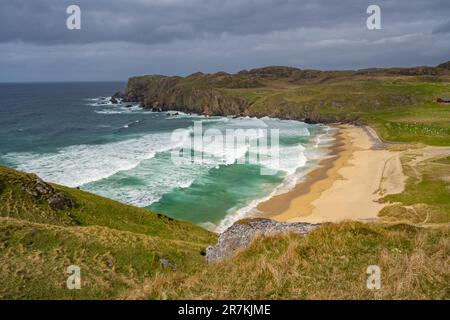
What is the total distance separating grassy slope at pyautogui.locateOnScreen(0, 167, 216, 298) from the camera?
13422 mm

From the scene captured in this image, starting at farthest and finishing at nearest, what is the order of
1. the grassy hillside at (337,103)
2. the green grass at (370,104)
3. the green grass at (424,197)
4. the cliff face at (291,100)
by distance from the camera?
the cliff face at (291,100)
the green grass at (370,104)
the grassy hillside at (337,103)
the green grass at (424,197)

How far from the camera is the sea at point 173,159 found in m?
44.1

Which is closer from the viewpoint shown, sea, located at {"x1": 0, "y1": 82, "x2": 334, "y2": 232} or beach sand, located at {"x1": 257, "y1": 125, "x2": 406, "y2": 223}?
beach sand, located at {"x1": 257, "y1": 125, "x2": 406, "y2": 223}

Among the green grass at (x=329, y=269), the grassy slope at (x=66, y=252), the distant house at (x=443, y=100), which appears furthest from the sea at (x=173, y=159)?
the distant house at (x=443, y=100)

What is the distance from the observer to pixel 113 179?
50781mm

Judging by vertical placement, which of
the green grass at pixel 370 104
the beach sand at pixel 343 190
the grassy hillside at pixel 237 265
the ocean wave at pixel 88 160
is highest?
the green grass at pixel 370 104

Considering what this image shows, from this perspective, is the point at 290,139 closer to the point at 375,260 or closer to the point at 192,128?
the point at 192,128

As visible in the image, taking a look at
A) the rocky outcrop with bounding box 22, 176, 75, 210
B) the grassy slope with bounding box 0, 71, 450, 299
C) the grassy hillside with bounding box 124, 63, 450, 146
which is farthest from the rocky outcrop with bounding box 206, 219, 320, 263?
the grassy hillside with bounding box 124, 63, 450, 146

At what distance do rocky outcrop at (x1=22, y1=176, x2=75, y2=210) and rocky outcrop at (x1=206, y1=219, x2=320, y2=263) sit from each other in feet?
44.3

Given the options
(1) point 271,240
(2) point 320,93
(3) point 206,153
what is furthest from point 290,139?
(1) point 271,240

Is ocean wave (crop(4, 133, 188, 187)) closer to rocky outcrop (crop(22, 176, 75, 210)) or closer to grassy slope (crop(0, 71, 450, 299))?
rocky outcrop (crop(22, 176, 75, 210))

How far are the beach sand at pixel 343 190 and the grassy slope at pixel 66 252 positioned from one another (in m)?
13.9

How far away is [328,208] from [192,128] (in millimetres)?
68214

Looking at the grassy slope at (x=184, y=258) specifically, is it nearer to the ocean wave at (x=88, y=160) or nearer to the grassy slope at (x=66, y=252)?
Answer: the grassy slope at (x=66, y=252)
